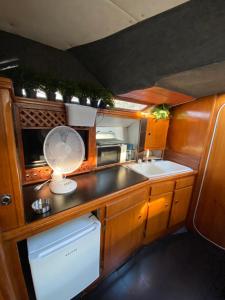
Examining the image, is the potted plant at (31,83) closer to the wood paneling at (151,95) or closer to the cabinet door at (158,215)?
the wood paneling at (151,95)

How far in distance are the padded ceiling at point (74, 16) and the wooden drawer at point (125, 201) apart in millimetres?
1262

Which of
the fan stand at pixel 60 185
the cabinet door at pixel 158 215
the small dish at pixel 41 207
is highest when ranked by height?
the fan stand at pixel 60 185

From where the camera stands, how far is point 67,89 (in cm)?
111

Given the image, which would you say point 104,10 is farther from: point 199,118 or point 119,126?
point 199,118

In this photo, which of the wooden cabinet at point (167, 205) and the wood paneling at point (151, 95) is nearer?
the wood paneling at point (151, 95)

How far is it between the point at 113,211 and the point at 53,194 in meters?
0.51

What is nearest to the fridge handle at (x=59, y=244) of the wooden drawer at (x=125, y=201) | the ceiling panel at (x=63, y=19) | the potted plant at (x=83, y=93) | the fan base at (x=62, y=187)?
the wooden drawer at (x=125, y=201)

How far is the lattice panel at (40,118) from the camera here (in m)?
1.04

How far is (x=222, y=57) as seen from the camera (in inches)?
32.6

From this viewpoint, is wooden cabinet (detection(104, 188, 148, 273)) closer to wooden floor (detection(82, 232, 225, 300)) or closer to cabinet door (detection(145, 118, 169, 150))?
wooden floor (detection(82, 232, 225, 300))

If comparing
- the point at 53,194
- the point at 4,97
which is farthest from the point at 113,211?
the point at 4,97

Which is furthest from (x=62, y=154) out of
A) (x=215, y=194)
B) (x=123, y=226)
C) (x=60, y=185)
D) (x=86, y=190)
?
(x=215, y=194)

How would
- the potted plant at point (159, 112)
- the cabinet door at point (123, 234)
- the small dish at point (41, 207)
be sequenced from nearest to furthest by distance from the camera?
the small dish at point (41, 207) → the cabinet door at point (123, 234) → the potted plant at point (159, 112)

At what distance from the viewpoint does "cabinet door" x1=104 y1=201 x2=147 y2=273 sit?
1.18 meters
